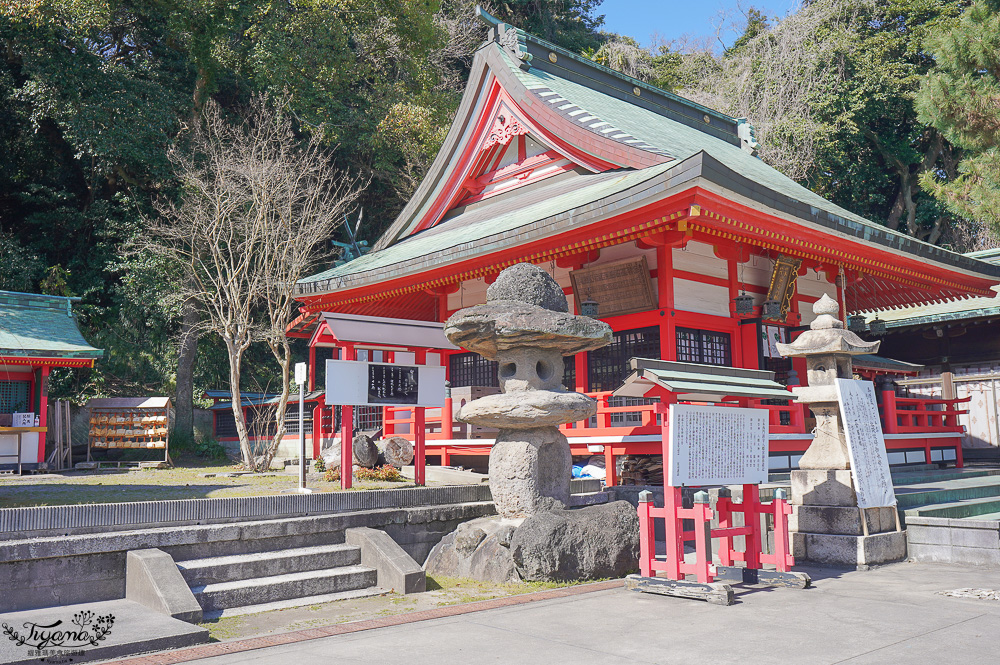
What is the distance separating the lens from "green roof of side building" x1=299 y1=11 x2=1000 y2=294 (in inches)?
398

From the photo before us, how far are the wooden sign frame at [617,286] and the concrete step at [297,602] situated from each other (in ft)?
21.3

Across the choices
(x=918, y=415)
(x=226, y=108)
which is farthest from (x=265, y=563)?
(x=226, y=108)

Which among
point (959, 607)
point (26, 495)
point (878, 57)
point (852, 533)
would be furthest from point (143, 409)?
point (878, 57)

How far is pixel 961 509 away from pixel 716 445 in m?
4.70

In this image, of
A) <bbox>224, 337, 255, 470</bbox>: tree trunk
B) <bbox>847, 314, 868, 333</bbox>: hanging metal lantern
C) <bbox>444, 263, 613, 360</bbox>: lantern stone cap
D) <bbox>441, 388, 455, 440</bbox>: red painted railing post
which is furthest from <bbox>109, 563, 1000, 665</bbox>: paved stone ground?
<bbox>224, 337, 255, 470</bbox>: tree trunk

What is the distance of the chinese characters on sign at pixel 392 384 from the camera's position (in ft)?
31.2

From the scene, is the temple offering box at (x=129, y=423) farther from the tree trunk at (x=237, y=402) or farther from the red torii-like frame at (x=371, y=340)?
the red torii-like frame at (x=371, y=340)

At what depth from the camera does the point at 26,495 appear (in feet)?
29.7

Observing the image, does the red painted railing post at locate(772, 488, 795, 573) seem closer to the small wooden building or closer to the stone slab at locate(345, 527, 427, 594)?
the stone slab at locate(345, 527, 427, 594)

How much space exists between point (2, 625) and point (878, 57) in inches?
1283

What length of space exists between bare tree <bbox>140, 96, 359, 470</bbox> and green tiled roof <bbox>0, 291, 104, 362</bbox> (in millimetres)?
2771

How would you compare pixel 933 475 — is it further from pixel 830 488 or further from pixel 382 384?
pixel 382 384

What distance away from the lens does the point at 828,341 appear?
8.55 meters

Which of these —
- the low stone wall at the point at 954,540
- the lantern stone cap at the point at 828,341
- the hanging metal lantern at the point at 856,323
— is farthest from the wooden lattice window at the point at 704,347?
the low stone wall at the point at 954,540
